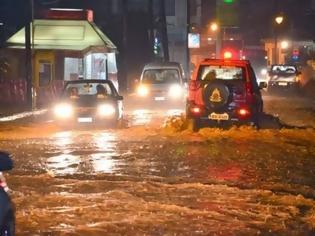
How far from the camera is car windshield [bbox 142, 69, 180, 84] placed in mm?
32562

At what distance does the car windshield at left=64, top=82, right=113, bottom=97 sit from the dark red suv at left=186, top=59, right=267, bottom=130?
127 inches

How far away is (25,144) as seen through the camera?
19891 millimetres

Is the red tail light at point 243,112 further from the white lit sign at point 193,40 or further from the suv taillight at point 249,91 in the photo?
the white lit sign at point 193,40

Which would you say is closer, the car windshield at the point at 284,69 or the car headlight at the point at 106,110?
the car headlight at the point at 106,110

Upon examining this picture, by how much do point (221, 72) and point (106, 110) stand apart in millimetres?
3421

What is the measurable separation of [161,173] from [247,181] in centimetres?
175

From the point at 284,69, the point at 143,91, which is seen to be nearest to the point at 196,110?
the point at 143,91

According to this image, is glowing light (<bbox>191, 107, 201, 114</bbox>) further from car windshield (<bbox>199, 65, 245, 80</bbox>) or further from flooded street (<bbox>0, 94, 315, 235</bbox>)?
car windshield (<bbox>199, 65, 245, 80</bbox>)

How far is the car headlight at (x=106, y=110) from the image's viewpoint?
74.9 feet

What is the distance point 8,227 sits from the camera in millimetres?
7438

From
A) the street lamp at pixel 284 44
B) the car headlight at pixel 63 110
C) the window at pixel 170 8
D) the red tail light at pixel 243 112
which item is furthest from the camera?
the street lamp at pixel 284 44

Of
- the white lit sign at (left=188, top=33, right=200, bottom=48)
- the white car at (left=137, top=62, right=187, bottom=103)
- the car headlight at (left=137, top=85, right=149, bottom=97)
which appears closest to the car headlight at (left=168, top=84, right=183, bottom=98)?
the white car at (left=137, top=62, right=187, bottom=103)

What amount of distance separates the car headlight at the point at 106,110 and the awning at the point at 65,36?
1658 cm

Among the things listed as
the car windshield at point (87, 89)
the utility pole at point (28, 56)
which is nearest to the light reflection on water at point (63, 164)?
the car windshield at point (87, 89)
